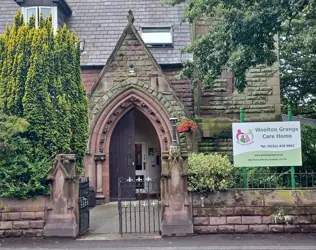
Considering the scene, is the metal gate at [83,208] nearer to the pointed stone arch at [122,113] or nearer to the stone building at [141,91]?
the stone building at [141,91]

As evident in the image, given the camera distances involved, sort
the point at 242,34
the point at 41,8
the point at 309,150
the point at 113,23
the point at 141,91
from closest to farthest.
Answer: the point at 242,34, the point at 309,150, the point at 141,91, the point at 41,8, the point at 113,23

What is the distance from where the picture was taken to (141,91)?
46.8 ft

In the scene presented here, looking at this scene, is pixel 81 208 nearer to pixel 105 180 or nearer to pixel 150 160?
pixel 105 180

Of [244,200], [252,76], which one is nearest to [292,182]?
[244,200]

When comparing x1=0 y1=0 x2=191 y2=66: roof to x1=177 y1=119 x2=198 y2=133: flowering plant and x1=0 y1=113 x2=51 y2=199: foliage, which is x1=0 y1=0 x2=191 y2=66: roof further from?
x1=0 y1=113 x2=51 y2=199: foliage

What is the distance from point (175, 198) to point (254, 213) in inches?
68.0

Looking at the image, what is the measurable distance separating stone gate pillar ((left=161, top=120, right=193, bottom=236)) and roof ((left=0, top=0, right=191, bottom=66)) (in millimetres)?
7407

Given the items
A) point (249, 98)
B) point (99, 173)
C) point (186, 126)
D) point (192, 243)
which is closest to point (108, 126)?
point (99, 173)

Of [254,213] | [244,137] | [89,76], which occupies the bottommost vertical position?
[254,213]

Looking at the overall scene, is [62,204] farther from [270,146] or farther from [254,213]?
[270,146]

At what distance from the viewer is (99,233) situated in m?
9.19

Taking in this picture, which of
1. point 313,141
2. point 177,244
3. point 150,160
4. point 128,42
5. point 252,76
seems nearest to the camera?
point 177,244

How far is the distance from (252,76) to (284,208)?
24.8ft

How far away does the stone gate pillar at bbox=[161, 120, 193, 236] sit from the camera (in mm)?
8586
